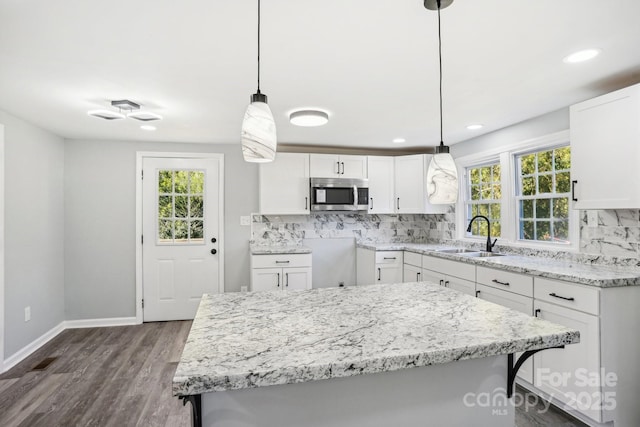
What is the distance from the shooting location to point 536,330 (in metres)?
1.18

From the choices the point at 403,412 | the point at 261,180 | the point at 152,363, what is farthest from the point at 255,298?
the point at 261,180

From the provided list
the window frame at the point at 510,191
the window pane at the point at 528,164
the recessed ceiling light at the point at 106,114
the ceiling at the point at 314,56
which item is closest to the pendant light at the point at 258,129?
the ceiling at the point at 314,56

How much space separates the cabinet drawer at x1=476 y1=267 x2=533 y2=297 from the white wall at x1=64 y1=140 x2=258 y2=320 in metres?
3.67

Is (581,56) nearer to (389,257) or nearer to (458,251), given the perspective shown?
(458,251)

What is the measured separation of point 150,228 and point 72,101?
1.84 meters

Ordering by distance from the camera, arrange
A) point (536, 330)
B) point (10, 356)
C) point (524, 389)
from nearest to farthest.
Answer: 1. point (536, 330)
2. point (524, 389)
3. point (10, 356)

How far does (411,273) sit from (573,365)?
1912 millimetres

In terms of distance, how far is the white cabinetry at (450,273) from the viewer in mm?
3010

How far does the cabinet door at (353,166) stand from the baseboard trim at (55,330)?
10.2 ft

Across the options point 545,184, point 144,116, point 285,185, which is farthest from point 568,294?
point 144,116

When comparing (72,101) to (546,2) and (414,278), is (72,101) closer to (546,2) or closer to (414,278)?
(546,2)

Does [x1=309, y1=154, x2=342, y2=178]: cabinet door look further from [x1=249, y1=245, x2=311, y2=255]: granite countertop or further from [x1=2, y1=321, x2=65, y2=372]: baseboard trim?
[x1=2, y1=321, x2=65, y2=372]: baseboard trim

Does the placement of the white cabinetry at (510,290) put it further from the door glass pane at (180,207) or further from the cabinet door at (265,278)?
the door glass pane at (180,207)

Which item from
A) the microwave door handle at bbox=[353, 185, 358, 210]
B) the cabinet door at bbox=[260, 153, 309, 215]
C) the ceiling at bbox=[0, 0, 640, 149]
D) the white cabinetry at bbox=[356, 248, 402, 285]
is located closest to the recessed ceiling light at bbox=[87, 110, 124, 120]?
the ceiling at bbox=[0, 0, 640, 149]
